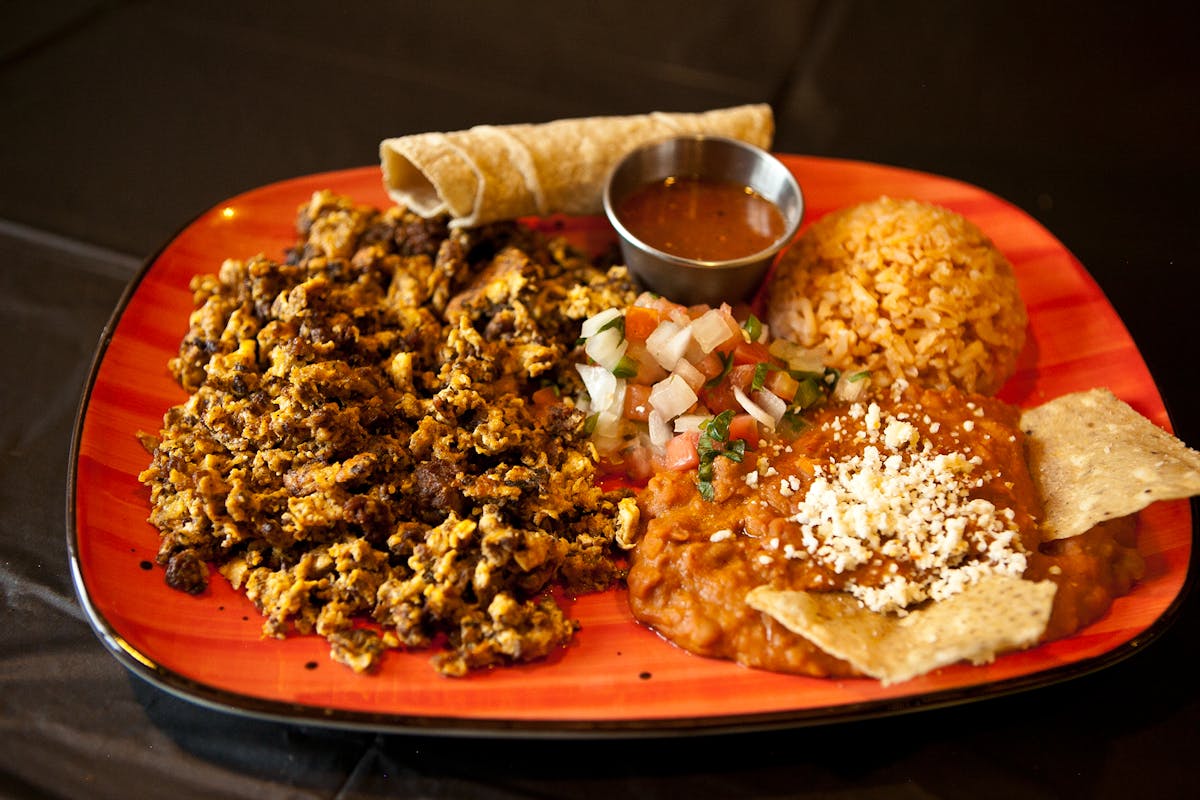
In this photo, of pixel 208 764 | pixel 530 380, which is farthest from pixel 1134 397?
pixel 208 764

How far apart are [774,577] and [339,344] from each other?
153 cm

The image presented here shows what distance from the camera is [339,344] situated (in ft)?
9.50

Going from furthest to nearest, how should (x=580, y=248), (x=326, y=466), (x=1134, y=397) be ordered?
1. (x=580, y=248)
2. (x=1134, y=397)
3. (x=326, y=466)

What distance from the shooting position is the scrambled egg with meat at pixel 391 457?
243 centimetres

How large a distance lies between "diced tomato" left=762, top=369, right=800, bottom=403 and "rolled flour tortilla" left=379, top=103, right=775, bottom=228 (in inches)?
44.5

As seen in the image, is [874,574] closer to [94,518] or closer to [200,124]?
[94,518]

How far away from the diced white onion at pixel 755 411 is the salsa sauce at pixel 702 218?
613 millimetres

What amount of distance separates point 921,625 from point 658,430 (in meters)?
0.98

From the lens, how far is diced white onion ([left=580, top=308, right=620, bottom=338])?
297cm

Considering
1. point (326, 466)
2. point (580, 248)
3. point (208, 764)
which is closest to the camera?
point (208, 764)

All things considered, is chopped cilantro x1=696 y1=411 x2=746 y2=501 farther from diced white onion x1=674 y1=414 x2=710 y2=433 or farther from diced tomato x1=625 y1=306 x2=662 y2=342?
diced tomato x1=625 y1=306 x2=662 y2=342

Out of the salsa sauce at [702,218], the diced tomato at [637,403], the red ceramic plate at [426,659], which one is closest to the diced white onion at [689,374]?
the diced tomato at [637,403]

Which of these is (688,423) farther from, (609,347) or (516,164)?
(516,164)

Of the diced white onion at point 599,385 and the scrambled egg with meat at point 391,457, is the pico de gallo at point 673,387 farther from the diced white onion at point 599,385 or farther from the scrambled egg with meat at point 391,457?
the scrambled egg with meat at point 391,457
